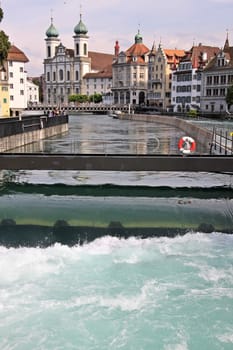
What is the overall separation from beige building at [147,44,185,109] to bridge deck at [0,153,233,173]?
12238cm

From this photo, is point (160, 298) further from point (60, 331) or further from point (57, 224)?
point (57, 224)

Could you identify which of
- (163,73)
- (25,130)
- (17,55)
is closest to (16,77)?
(17,55)

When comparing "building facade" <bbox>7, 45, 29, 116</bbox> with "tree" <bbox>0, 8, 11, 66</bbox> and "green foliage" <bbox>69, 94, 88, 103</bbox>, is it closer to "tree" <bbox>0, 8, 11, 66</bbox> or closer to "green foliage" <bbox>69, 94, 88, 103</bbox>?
"green foliage" <bbox>69, 94, 88, 103</bbox>

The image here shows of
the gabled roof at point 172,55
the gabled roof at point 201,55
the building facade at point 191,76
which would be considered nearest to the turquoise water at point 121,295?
the building facade at point 191,76

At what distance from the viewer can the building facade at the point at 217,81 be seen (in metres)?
105

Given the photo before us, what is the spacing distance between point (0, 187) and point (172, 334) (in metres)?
17.7

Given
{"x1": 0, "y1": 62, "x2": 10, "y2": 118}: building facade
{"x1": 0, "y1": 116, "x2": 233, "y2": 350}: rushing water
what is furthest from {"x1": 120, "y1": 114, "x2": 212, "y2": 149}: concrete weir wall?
{"x1": 0, "y1": 62, "x2": 10, "y2": 118}: building facade

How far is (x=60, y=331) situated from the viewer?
12.2 meters

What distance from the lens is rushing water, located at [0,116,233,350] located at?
12.0 meters

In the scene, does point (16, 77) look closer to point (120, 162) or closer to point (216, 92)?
point (216, 92)

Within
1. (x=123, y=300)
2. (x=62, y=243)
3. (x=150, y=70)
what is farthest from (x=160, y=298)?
(x=150, y=70)

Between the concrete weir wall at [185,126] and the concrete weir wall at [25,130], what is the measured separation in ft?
54.2

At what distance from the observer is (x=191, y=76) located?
11850 centimetres

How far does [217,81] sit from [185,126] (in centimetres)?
4717
